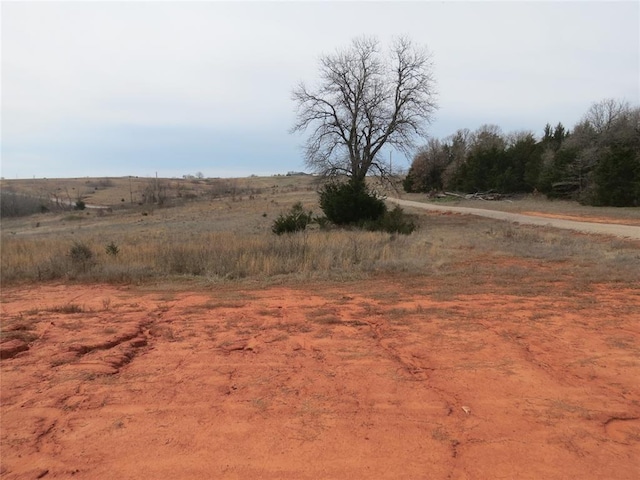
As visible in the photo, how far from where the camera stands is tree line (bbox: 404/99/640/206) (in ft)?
99.0

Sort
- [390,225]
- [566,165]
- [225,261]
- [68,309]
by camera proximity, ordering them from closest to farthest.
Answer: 1. [68,309]
2. [225,261]
3. [390,225]
4. [566,165]

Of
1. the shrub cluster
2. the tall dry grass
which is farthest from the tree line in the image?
the tall dry grass

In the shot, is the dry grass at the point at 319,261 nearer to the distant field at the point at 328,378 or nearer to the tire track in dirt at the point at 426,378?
the distant field at the point at 328,378

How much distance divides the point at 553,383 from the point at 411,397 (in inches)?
59.1

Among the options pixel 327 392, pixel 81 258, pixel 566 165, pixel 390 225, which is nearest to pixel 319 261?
pixel 81 258

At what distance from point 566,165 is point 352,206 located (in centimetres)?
2473

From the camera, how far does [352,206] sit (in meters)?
22.4

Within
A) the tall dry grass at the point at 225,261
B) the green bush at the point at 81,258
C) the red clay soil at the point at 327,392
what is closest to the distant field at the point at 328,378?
the red clay soil at the point at 327,392

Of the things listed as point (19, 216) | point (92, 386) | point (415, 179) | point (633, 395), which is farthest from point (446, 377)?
point (19, 216)

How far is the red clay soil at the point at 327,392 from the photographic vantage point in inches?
121

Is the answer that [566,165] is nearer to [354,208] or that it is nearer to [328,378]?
[354,208]

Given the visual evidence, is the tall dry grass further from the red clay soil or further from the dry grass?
the red clay soil

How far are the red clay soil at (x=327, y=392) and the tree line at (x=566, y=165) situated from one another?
93.9 ft

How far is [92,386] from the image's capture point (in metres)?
4.30
